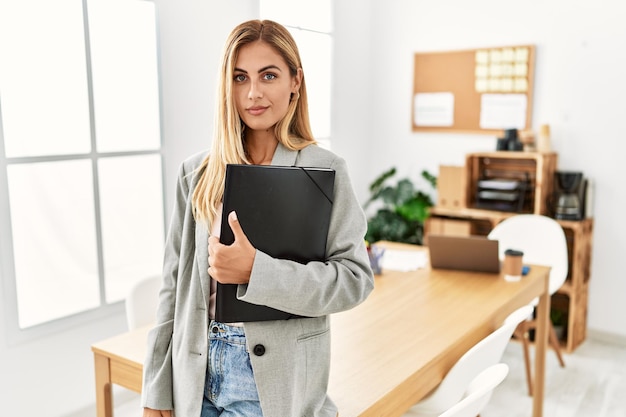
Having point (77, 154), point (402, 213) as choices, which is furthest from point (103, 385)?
point (402, 213)

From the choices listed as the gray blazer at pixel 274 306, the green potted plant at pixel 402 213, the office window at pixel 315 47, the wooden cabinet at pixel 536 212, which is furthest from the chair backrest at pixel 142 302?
the wooden cabinet at pixel 536 212

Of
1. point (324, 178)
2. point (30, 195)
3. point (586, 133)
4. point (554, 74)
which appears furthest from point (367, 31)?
point (324, 178)

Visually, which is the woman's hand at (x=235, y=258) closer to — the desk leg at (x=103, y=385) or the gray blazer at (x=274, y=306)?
the gray blazer at (x=274, y=306)

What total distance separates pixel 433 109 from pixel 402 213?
2.78ft

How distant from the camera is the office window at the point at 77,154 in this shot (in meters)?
2.45

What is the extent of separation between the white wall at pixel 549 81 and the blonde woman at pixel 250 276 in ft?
10.00

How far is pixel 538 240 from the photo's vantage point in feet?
11.1

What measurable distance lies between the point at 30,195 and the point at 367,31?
3.02 m

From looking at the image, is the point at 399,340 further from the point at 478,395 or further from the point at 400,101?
the point at 400,101

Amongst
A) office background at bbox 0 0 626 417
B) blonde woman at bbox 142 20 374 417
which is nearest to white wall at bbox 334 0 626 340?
office background at bbox 0 0 626 417

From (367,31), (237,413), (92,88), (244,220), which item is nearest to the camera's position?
(244,220)

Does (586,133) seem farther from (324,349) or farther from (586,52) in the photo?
(324,349)

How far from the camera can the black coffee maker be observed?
359 cm

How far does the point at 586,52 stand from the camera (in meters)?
3.70
